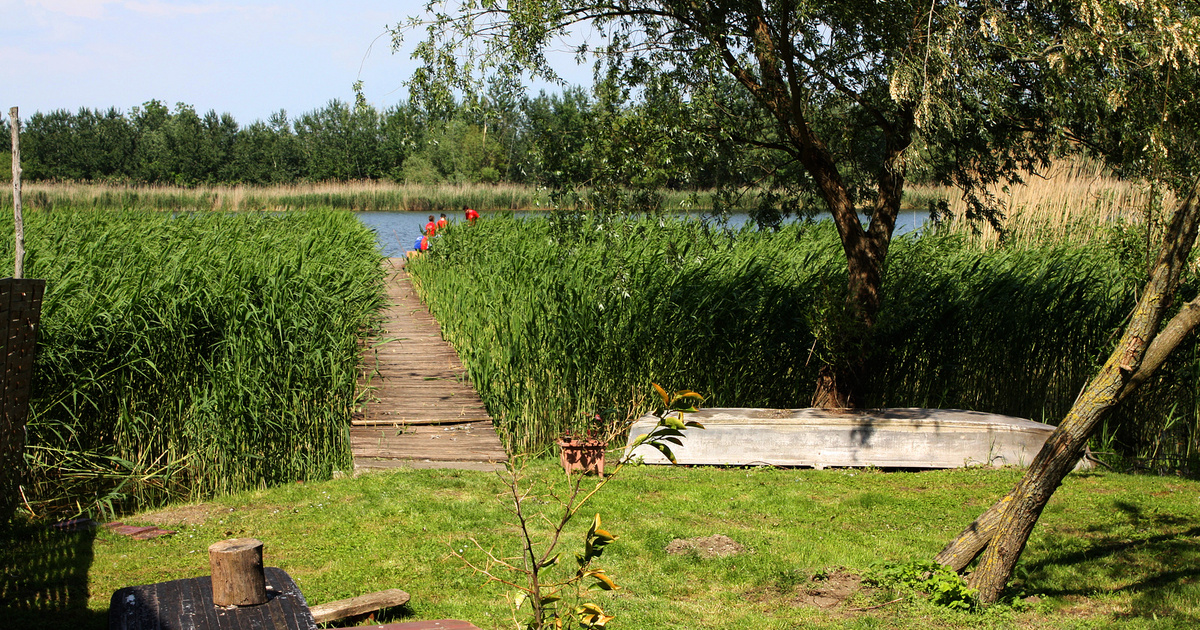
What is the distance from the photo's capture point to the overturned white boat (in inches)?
301

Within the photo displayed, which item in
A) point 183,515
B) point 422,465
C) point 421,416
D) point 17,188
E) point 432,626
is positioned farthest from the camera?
point 421,416

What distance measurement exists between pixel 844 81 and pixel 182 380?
582 centimetres

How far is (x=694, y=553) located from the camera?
5.37 meters

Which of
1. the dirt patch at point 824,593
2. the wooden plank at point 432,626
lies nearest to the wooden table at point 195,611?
the wooden plank at point 432,626

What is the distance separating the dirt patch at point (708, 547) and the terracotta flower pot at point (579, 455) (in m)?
1.40

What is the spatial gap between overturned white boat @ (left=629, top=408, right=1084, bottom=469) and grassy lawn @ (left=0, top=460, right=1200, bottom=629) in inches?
6.9

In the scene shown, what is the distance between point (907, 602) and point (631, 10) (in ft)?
16.6

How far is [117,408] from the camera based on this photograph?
6852 millimetres

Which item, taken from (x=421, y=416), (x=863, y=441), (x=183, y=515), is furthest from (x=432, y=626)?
(x=421, y=416)

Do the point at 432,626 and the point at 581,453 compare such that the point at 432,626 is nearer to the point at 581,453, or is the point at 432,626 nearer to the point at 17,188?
the point at 581,453

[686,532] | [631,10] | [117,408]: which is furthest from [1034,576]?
[117,408]

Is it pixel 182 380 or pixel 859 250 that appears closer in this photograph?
pixel 182 380

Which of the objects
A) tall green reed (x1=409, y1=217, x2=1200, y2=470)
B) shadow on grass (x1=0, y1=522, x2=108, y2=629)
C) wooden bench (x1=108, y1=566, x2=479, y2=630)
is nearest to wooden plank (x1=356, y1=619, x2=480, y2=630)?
wooden bench (x1=108, y1=566, x2=479, y2=630)

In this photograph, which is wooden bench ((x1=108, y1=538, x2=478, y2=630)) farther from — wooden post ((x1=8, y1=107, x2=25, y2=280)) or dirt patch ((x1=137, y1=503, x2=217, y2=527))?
wooden post ((x1=8, y1=107, x2=25, y2=280))
